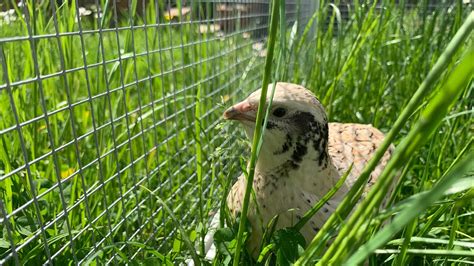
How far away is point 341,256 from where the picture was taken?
594 mm

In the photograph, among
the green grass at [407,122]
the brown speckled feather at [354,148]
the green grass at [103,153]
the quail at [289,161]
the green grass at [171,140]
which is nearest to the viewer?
the green grass at [407,122]

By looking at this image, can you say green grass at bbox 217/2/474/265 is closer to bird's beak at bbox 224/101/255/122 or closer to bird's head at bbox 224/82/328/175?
bird's head at bbox 224/82/328/175

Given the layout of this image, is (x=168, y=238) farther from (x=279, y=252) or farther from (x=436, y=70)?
(x=436, y=70)

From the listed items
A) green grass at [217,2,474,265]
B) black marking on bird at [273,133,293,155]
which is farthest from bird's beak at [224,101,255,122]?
green grass at [217,2,474,265]

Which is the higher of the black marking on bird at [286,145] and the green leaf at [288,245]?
the black marking on bird at [286,145]

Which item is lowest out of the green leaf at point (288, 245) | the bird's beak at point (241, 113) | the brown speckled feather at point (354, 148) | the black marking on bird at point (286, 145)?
the brown speckled feather at point (354, 148)

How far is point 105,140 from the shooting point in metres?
1.47

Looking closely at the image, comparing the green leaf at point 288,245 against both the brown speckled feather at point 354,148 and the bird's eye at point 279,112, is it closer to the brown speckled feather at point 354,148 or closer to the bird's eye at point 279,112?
the bird's eye at point 279,112

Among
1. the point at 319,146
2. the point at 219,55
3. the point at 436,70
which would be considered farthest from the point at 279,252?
the point at 219,55

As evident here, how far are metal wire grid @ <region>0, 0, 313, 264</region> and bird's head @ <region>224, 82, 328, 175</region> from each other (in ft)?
0.39

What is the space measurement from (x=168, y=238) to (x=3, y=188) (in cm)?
44

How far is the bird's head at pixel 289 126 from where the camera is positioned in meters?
1.26

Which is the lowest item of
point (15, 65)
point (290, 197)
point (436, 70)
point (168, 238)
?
point (168, 238)

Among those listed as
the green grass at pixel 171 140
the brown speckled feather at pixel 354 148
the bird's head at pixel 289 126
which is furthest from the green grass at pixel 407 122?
the bird's head at pixel 289 126
